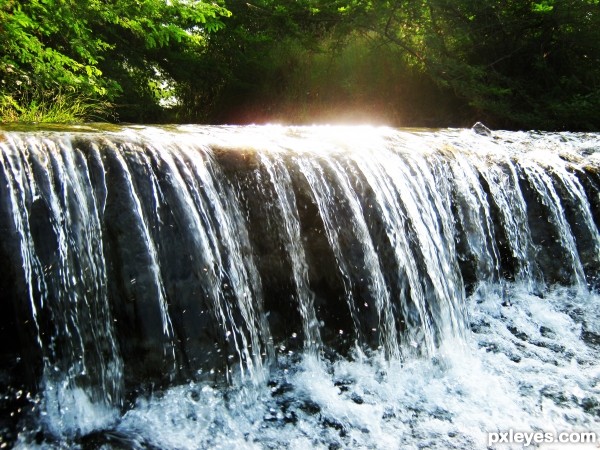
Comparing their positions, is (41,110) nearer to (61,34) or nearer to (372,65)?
(61,34)

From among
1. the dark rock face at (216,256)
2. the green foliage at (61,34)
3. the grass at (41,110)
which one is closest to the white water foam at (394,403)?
→ the dark rock face at (216,256)

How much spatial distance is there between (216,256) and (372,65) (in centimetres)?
769

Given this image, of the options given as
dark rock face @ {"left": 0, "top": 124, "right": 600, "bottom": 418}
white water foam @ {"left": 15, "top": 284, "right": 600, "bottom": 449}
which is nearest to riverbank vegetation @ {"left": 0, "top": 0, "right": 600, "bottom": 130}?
dark rock face @ {"left": 0, "top": 124, "right": 600, "bottom": 418}

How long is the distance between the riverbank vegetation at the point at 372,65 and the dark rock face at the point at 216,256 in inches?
179

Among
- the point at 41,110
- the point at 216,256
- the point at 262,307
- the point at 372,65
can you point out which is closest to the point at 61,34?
the point at 41,110

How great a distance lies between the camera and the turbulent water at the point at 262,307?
8.11 feet

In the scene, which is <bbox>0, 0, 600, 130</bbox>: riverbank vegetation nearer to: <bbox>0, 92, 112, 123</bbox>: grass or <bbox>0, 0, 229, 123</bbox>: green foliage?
<bbox>0, 0, 229, 123</bbox>: green foliage

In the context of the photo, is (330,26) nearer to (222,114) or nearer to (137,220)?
(222,114)

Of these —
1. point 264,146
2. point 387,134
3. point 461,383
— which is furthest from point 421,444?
point 387,134

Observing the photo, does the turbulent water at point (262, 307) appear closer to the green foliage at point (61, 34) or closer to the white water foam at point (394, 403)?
the white water foam at point (394, 403)

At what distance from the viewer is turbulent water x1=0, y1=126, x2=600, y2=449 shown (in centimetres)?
247

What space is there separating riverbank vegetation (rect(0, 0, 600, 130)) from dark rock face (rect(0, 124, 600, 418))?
14.9 ft

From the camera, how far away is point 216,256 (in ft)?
9.71

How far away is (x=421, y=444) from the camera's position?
8.11 ft
